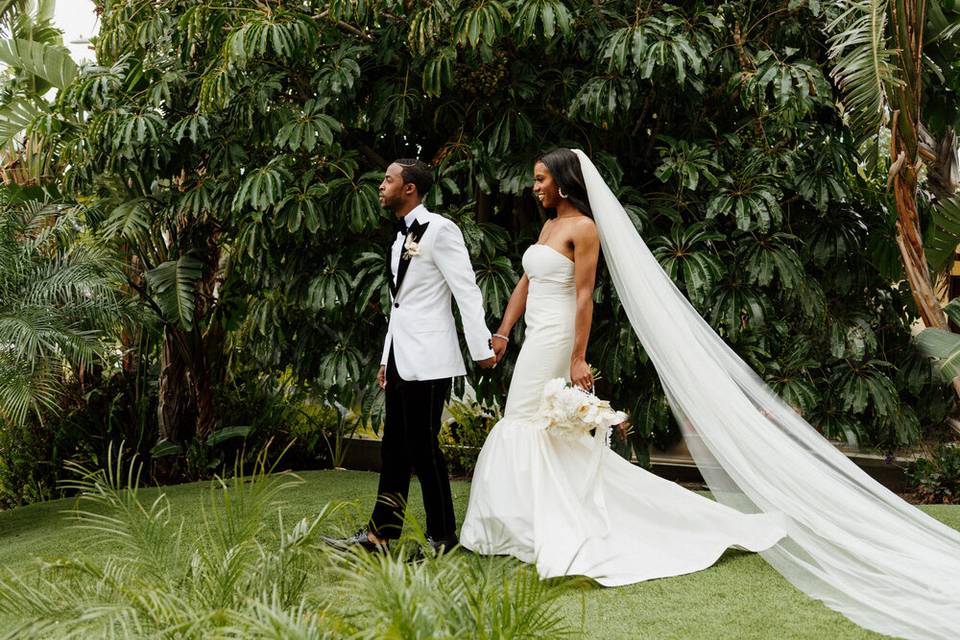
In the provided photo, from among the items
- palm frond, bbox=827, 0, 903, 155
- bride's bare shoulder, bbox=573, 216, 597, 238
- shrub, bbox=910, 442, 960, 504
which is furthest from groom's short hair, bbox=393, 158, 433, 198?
shrub, bbox=910, 442, 960, 504

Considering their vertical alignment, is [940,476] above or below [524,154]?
below

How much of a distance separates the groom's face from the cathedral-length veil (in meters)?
0.68

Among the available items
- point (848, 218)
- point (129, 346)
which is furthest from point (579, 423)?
point (129, 346)

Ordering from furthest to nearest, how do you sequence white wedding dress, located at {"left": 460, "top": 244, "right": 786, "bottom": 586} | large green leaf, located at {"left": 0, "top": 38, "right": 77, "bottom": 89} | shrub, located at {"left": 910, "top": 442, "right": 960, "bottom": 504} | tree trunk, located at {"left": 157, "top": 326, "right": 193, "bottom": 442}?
tree trunk, located at {"left": 157, "top": 326, "right": 193, "bottom": 442}, large green leaf, located at {"left": 0, "top": 38, "right": 77, "bottom": 89}, shrub, located at {"left": 910, "top": 442, "right": 960, "bottom": 504}, white wedding dress, located at {"left": 460, "top": 244, "right": 786, "bottom": 586}

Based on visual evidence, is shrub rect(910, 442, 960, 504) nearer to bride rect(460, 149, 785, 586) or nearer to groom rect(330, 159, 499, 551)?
bride rect(460, 149, 785, 586)

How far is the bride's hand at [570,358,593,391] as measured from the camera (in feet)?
12.5

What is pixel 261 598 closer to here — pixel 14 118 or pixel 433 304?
pixel 433 304

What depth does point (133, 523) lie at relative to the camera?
2564 millimetres

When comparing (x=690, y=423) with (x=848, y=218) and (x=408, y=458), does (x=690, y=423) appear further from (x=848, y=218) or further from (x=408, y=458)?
(x=848, y=218)

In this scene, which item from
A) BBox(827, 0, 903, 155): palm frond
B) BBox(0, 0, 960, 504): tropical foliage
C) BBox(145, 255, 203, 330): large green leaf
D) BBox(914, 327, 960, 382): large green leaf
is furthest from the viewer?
BBox(145, 255, 203, 330): large green leaf

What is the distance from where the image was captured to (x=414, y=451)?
374 cm

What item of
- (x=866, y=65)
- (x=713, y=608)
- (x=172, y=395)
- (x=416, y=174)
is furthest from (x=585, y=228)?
(x=172, y=395)

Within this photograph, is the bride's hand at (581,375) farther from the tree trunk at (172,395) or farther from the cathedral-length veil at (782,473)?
the tree trunk at (172,395)

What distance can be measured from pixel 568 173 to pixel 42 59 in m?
4.19
